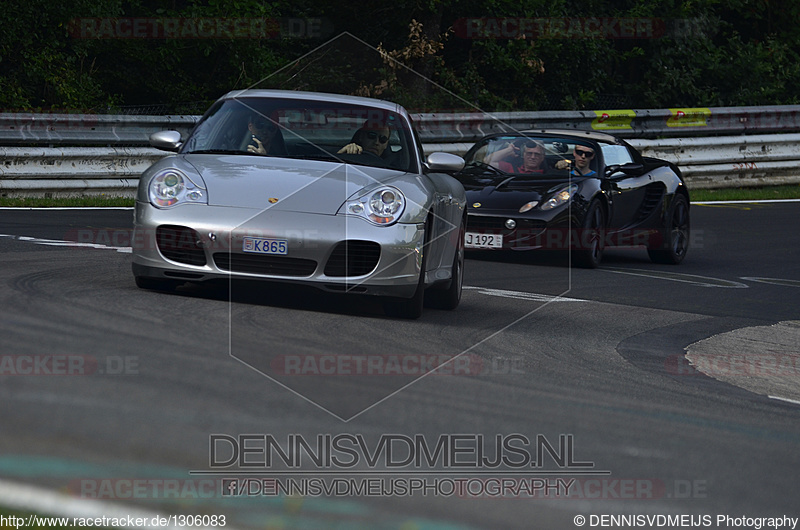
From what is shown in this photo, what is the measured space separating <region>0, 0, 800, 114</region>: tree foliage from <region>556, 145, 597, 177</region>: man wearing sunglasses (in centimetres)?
383

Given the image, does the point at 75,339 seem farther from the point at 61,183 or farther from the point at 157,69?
the point at 157,69

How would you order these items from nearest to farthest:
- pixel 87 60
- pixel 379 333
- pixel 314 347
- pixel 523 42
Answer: pixel 314 347 < pixel 379 333 < pixel 87 60 < pixel 523 42

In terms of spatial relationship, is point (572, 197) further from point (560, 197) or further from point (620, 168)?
point (620, 168)

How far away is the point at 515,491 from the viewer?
12.1 ft

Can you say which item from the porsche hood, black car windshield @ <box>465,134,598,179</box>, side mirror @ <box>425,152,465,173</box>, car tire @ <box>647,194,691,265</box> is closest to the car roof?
side mirror @ <box>425,152,465,173</box>

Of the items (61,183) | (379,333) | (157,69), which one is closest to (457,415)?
(379,333)

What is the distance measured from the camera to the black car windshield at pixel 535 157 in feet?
40.0

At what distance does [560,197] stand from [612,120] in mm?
8306

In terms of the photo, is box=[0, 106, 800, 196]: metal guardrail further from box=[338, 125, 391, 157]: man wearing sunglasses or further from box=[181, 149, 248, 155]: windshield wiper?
box=[338, 125, 391, 157]: man wearing sunglasses

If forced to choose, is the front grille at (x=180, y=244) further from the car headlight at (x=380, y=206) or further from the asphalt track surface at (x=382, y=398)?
the car headlight at (x=380, y=206)

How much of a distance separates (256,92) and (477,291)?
2.32m

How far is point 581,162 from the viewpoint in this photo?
1223 cm

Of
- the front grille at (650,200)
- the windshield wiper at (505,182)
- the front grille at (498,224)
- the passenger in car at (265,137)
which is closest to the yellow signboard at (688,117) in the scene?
the front grille at (650,200)

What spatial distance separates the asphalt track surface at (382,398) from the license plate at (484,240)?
9.11 ft
